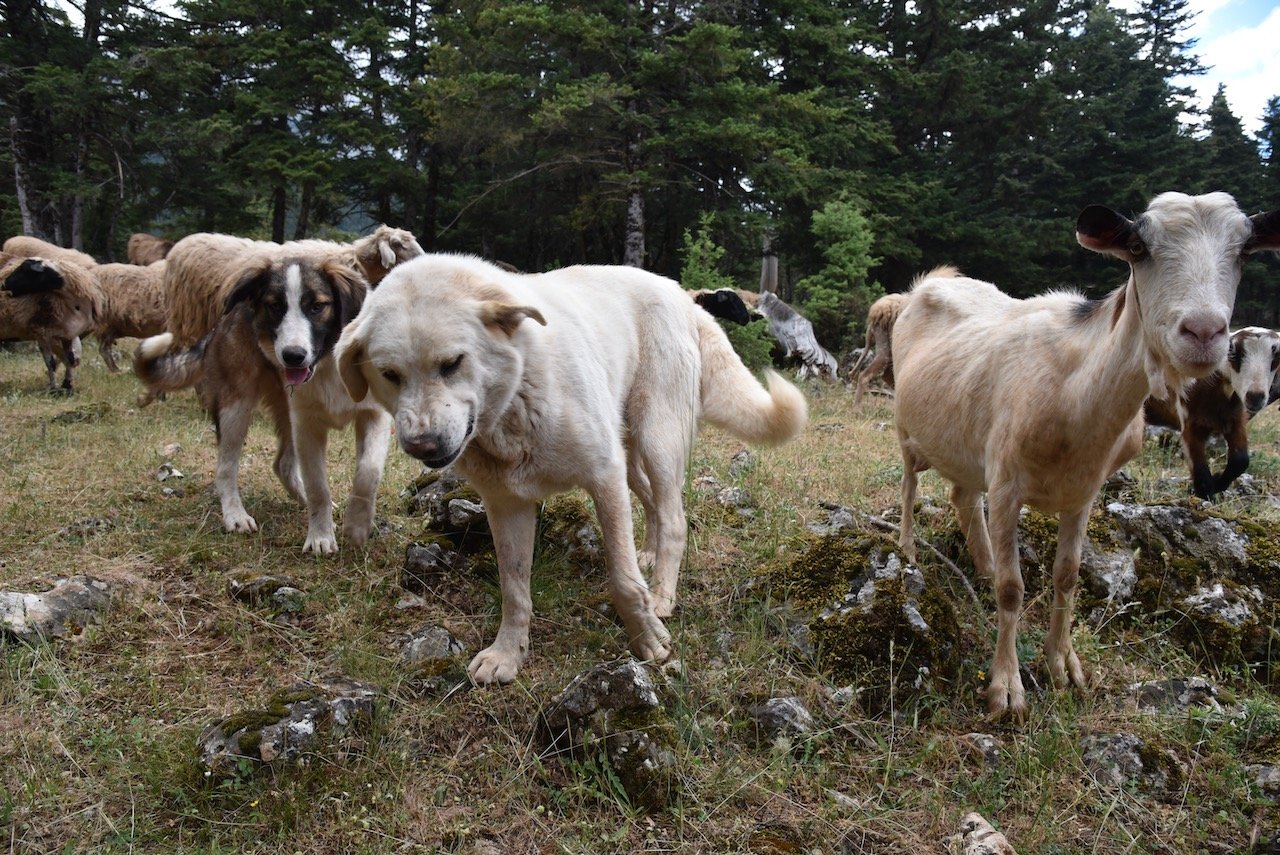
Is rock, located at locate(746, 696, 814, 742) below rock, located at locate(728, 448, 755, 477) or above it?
below

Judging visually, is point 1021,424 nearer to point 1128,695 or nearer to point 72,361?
point 1128,695

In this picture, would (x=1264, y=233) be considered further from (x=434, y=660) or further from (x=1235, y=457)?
(x=1235, y=457)

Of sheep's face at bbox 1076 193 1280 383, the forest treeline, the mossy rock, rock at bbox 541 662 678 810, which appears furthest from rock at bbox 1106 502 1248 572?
the forest treeline

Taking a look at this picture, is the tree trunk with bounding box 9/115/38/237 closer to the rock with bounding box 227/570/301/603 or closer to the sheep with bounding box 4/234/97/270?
the sheep with bounding box 4/234/97/270

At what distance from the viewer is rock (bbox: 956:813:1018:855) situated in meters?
→ 2.34

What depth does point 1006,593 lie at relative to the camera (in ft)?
10.5

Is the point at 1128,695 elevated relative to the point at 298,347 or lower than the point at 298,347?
lower

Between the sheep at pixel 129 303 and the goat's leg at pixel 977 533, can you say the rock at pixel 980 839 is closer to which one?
the goat's leg at pixel 977 533

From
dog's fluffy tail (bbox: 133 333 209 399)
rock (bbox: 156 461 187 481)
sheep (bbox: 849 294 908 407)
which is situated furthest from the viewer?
sheep (bbox: 849 294 908 407)

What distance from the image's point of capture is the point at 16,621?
3176 mm

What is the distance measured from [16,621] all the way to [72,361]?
8.81m

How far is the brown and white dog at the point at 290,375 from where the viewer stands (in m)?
4.20

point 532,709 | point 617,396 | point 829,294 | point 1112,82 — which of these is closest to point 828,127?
point 829,294

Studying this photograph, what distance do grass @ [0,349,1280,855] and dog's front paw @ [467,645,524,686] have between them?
0.22 feet
